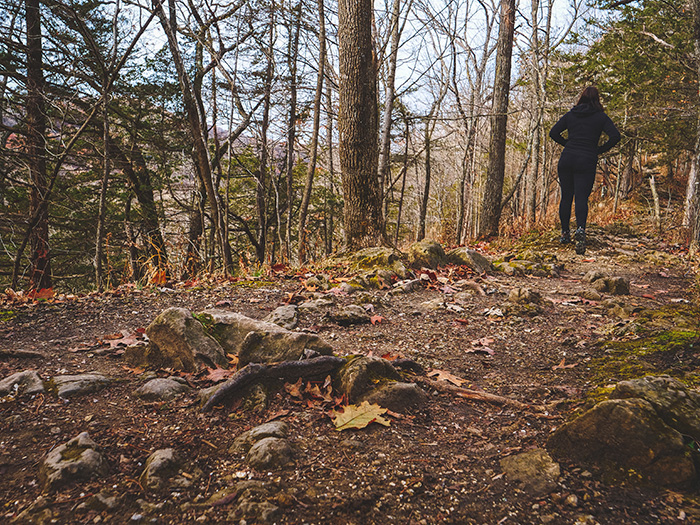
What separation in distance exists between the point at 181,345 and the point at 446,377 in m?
1.54

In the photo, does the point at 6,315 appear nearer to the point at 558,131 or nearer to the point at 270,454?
the point at 270,454

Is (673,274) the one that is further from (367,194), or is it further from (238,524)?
(238,524)

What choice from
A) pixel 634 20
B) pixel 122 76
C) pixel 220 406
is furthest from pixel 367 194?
pixel 634 20

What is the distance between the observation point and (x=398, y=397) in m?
1.79

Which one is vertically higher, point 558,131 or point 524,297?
point 558,131

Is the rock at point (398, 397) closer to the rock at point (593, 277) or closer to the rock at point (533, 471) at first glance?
the rock at point (533, 471)

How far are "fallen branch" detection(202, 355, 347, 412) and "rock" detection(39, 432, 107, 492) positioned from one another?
488 millimetres

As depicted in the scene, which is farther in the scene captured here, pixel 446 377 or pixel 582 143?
pixel 582 143

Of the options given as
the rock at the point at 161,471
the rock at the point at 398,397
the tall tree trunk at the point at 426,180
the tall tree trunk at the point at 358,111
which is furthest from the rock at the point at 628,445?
the tall tree trunk at the point at 426,180

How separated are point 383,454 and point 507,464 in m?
0.46

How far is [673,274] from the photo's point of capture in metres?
4.79

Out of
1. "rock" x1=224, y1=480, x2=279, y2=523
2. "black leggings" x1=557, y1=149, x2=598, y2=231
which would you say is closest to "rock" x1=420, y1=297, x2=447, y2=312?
"rock" x1=224, y1=480, x2=279, y2=523

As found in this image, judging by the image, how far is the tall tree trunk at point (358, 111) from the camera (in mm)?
4623

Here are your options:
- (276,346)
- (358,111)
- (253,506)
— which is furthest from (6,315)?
(358,111)
